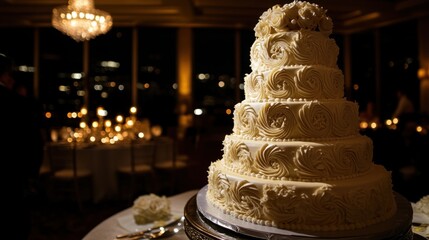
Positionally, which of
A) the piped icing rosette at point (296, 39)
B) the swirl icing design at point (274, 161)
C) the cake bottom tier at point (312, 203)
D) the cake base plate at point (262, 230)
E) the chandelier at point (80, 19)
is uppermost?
the chandelier at point (80, 19)

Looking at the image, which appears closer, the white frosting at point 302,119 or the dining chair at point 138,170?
the white frosting at point 302,119

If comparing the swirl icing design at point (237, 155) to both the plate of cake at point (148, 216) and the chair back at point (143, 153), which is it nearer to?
the plate of cake at point (148, 216)

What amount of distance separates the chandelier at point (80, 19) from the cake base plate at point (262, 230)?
4.08 m

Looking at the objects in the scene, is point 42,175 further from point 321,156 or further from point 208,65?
point 208,65

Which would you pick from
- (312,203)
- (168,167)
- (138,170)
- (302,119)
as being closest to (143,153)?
(138,170)

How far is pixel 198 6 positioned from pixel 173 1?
1.17m

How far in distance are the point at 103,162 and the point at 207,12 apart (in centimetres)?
656

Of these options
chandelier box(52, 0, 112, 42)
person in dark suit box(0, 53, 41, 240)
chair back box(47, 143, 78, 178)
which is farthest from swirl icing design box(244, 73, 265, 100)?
chair back box(47, 143, 78, 178)

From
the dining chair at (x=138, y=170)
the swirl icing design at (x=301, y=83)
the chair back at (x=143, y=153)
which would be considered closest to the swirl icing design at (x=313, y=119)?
the swirl icing design at (x=301, y=83)

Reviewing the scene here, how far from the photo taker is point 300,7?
203cm

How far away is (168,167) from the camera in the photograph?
6262mm

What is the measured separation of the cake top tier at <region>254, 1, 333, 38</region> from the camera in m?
2.02

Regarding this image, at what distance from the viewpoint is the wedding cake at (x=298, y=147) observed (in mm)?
1684

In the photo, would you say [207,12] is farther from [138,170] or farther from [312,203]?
[312,203]
